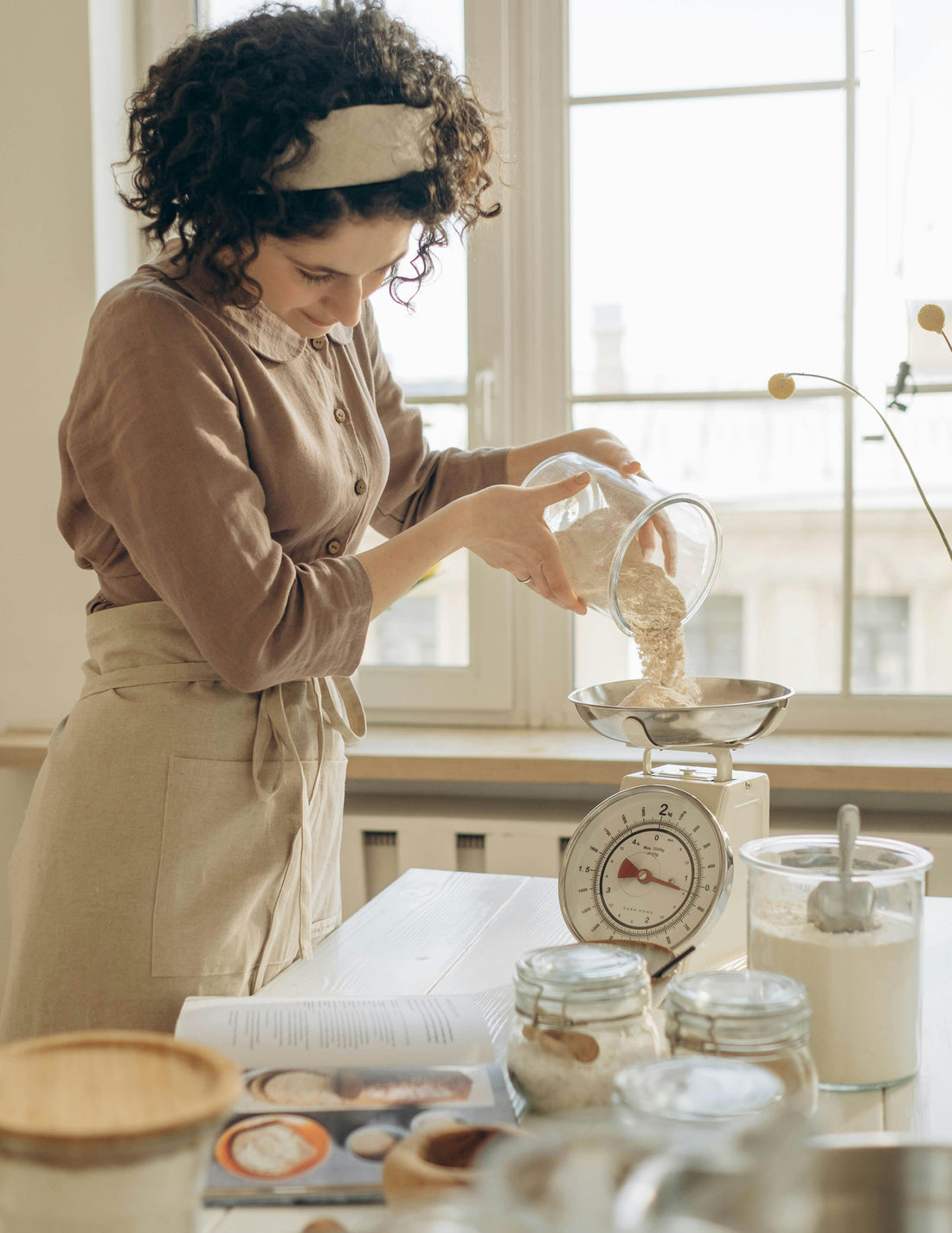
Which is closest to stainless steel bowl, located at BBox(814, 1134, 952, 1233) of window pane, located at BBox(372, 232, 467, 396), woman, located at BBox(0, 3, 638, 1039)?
woman, located at BBox(0, 3, 638, 1039)

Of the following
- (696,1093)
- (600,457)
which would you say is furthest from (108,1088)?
(600,457)

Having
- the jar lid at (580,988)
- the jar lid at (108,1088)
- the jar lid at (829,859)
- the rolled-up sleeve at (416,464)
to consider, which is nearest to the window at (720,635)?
the rolled-up sleeve at (416,464)

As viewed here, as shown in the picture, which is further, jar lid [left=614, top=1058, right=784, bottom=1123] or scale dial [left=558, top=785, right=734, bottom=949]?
scale dial [left=558, top=785, right=734, bottom=949]

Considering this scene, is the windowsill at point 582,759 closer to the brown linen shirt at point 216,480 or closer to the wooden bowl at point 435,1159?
the brown linen shirt at point 216,480

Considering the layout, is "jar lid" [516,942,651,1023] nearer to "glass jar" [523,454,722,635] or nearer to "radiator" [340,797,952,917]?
"glass jar" [523,454,722,635]

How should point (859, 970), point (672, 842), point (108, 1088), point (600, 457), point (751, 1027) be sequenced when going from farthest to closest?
point (600, 457) < point (672, 842) < point (859, 970) < point (751, 1027) < point (108, 1088)

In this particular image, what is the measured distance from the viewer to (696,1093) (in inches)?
25.3

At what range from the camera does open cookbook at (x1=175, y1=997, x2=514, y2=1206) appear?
0.72m

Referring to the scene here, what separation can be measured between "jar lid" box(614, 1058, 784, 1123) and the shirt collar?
899mm

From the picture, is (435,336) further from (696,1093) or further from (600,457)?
(696,1093)

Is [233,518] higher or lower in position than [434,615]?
higher

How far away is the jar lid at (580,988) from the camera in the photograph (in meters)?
0.77

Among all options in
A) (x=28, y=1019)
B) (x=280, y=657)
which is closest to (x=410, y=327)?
(x=280, y=657)

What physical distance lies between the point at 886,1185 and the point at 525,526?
2.48 ft
